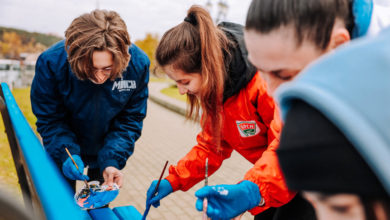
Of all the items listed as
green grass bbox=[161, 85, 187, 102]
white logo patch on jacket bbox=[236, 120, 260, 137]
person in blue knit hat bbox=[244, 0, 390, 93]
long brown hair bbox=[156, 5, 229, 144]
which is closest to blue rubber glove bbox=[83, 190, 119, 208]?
long brown hair bbox=[156, 5, 229, 144]

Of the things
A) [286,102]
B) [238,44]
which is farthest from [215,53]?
[286,102]

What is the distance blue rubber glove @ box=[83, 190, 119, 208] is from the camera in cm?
177

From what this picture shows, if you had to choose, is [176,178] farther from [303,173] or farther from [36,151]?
[303,173]

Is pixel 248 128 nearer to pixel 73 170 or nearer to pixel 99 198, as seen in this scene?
pixel 99 198

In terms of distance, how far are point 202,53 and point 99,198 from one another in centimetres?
103

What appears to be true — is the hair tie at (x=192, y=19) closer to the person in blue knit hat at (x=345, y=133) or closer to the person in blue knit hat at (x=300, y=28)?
the person in blue knit hat at (x=300, y=28)

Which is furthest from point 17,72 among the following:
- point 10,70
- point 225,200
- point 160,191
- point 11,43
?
point 11,43

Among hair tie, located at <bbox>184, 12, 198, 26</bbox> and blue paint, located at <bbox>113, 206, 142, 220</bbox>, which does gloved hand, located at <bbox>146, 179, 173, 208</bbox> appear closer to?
blue paint, located at <bbox>113, 206, 142, 220</bbox>

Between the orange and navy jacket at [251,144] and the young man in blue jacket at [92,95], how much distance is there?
0.63 meters

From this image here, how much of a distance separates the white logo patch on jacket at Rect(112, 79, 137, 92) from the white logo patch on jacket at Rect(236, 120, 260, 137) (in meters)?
0.88

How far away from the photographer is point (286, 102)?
18.1 inches

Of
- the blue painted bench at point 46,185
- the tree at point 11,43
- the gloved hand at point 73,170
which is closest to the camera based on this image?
the blue painted bench at point 46,185

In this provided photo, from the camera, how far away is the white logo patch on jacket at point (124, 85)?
81.4 inches

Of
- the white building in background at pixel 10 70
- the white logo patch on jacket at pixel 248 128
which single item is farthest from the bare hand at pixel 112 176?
the white building in background at pixel 10 70
